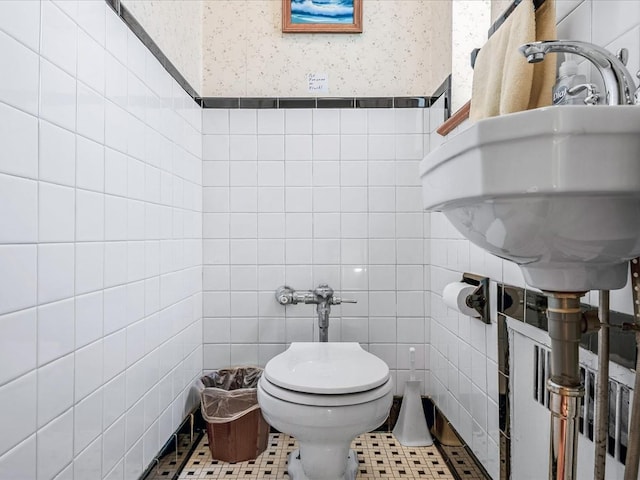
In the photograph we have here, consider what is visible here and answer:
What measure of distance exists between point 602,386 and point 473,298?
0.67m

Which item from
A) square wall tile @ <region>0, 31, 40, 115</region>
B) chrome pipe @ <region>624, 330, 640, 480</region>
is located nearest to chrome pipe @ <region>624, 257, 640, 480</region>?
chrome pipe @ <region>624, 330, 640, 480</region>

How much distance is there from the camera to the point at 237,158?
1.95 meters

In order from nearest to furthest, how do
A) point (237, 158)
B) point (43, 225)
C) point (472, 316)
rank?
point (43, 225), point (472, 316), point (237, 158)

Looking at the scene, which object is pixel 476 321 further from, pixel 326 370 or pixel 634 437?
pixel 634 437

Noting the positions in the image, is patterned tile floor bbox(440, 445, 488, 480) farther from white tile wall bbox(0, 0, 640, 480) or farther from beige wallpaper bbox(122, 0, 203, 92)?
beige wallpaper bbox(122, 0, 203, 92)

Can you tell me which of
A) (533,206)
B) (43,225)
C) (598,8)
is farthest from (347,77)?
(533,206)

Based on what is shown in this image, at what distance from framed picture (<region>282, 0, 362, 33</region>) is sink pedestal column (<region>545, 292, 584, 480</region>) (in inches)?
68.9

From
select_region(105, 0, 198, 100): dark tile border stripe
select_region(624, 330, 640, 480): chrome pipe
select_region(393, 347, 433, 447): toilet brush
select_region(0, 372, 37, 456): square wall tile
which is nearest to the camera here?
select_region(624, 330, 640, 480): chrome pipe

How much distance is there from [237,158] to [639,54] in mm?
1551

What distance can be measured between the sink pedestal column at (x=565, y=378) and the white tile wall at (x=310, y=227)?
4.39 feet

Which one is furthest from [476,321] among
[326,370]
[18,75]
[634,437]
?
[18,75]

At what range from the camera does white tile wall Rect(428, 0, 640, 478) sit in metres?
0.79

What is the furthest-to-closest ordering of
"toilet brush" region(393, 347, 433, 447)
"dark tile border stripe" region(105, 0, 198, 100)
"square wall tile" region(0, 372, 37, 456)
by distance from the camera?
"toilet brush" region(393, 347, 433, 447) < "dark tile border stripe" region(105, 0, 198, 100) < "square wall tile" region(0, 372, 37, 456)

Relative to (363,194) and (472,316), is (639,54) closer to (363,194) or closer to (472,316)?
(472,316)
